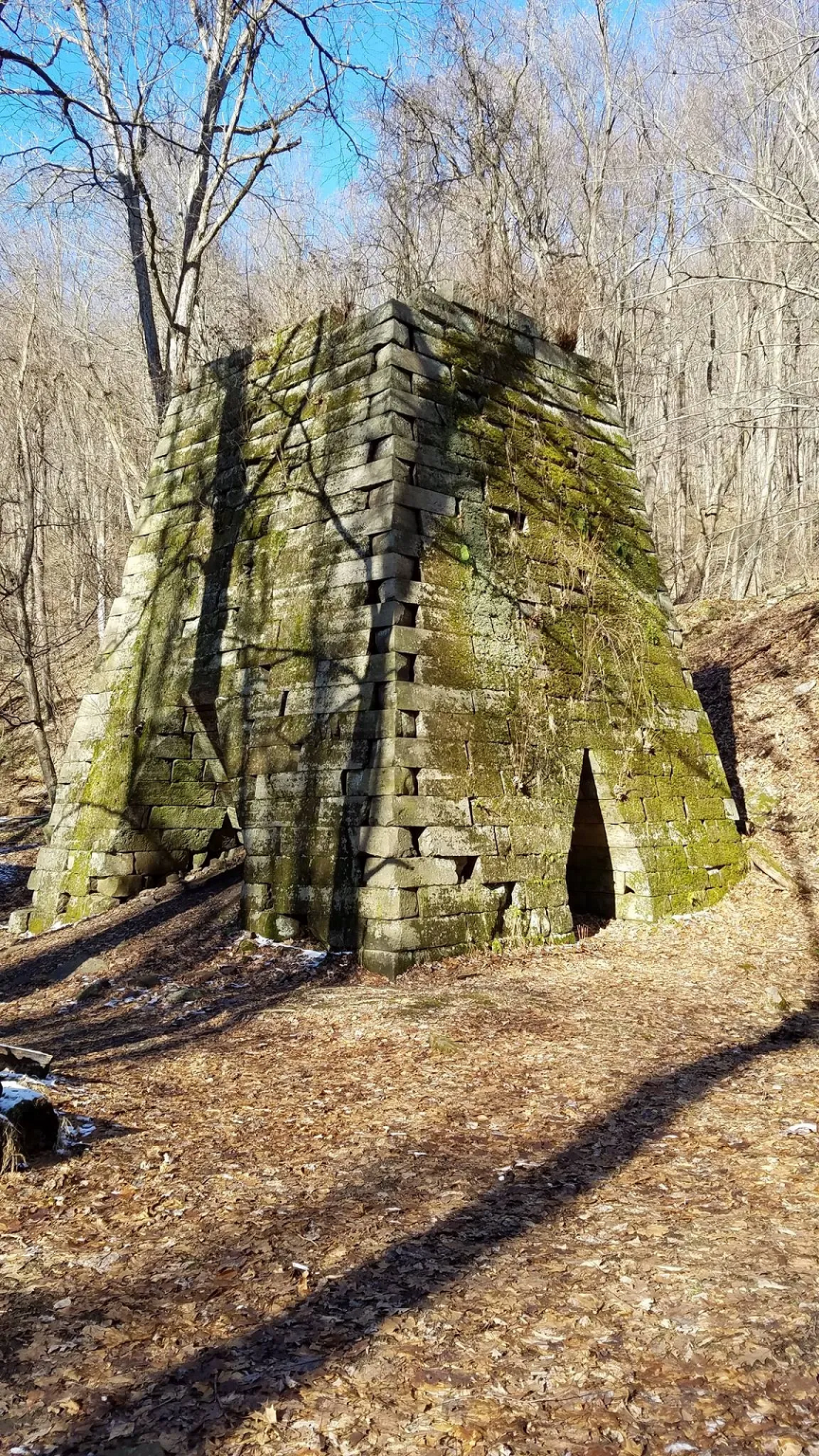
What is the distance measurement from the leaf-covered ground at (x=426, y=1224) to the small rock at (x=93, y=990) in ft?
1.29

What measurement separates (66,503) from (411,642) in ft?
69.9

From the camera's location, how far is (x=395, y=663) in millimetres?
7504

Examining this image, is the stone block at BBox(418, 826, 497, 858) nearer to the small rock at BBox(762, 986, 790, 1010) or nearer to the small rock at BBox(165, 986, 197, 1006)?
the small rock at BBox(165, 986, 197, 1006)

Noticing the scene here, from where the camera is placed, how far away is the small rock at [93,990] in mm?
7611

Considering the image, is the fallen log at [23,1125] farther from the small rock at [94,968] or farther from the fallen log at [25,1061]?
the small rock at [94,968]

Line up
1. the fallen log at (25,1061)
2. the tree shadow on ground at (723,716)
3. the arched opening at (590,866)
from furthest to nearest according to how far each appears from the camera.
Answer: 1. the tree shadow on ground at (723,716)
2. the arched opening at (590,866)
3. the fallen log at (25,1061)

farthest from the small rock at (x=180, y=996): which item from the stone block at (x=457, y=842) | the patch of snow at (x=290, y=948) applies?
the stone block at (x=457, y=842)

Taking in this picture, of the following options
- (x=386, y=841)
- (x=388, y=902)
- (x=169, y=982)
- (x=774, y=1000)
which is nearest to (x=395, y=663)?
(x=386, y=841)

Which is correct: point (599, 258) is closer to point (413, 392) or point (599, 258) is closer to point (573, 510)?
point (573, 510)

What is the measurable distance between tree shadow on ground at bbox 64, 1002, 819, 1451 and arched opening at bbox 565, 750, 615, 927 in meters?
4.36

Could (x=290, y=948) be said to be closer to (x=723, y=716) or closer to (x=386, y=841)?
(x=386, y=841)

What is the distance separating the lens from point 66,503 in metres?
25.9

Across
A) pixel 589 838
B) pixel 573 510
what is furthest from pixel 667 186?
pixel 589 838

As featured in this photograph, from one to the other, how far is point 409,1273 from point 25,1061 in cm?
235
